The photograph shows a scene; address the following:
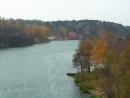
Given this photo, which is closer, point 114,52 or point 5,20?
point 114,52

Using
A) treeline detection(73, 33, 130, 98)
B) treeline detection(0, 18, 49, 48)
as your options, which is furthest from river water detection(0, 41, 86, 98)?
treeline detection(0, 18, 49, 48)

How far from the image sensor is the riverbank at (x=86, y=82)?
41606mm

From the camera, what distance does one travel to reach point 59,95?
4372 cm

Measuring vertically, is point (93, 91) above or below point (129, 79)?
below

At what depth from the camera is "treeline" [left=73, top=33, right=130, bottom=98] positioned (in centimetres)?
2972

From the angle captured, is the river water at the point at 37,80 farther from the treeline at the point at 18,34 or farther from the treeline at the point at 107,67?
the treeline at the point at 18,34

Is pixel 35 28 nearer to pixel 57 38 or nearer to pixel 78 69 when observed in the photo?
pixel 57 38

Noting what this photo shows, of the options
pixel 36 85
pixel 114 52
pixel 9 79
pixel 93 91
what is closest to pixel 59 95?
pixel 93 91

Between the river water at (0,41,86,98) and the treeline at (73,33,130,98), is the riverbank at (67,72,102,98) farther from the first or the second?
the river water at (0,41,86,98)

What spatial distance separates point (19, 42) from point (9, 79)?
254 feet

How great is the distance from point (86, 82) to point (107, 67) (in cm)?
946

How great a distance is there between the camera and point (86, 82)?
48219 millimetres

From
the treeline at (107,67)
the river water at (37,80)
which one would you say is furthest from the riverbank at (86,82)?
the river water at (37,80)

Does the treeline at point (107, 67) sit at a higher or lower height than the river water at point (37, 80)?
higher
